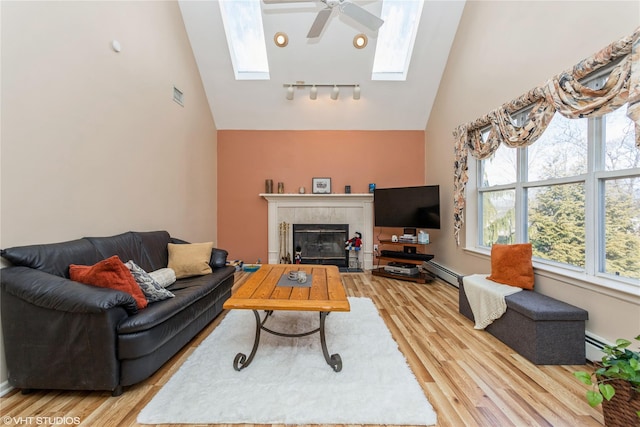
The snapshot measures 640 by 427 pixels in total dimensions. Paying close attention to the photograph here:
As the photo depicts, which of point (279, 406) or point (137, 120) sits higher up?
point (137, 120)

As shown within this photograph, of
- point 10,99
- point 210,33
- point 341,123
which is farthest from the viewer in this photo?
point 341,123

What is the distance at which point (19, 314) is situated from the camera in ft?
Answer: 5.44

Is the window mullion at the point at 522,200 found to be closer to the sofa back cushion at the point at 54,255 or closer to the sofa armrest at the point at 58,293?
the sofa armrest at the point at 58,293

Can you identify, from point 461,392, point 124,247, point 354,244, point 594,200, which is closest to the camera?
point 461,392

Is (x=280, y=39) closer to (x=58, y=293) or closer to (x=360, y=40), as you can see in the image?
(x=360, y=40)

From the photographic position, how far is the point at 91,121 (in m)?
2.46

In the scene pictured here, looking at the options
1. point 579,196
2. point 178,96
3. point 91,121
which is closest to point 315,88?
point 178,96

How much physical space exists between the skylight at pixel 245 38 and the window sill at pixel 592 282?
480 cm

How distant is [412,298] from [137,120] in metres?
4.06

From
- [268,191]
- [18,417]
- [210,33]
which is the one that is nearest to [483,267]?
[268,191]

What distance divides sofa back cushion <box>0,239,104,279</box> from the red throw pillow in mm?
80

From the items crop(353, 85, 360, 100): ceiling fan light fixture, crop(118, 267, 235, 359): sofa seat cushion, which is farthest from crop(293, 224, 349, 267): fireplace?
crop(118, 267, 235, 359): sofa seat cushion

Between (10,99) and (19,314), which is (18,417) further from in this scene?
(10,99)

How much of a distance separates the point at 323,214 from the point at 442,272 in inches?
94.5
